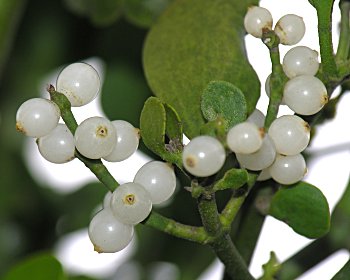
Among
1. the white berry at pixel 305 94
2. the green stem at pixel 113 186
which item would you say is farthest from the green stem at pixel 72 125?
the white berry at pixel 305 94

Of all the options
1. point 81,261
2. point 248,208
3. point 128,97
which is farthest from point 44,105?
point 81,261

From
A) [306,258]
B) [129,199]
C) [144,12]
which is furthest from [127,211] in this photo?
[144,12]

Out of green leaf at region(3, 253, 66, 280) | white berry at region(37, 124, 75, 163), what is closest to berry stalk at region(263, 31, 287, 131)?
white berry at region(37, 124, 75, 163)

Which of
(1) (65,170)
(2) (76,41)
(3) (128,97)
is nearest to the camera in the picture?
(3) (128,97)

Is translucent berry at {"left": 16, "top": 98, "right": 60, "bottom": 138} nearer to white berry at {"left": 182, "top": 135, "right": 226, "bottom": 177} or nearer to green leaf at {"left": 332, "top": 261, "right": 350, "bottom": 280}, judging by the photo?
white berry at {"left": 182, "top": 135, "right": 226, "bottom": 177}

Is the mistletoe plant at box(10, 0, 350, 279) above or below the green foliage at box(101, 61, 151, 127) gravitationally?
above

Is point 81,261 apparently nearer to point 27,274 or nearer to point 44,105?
point 27,274
